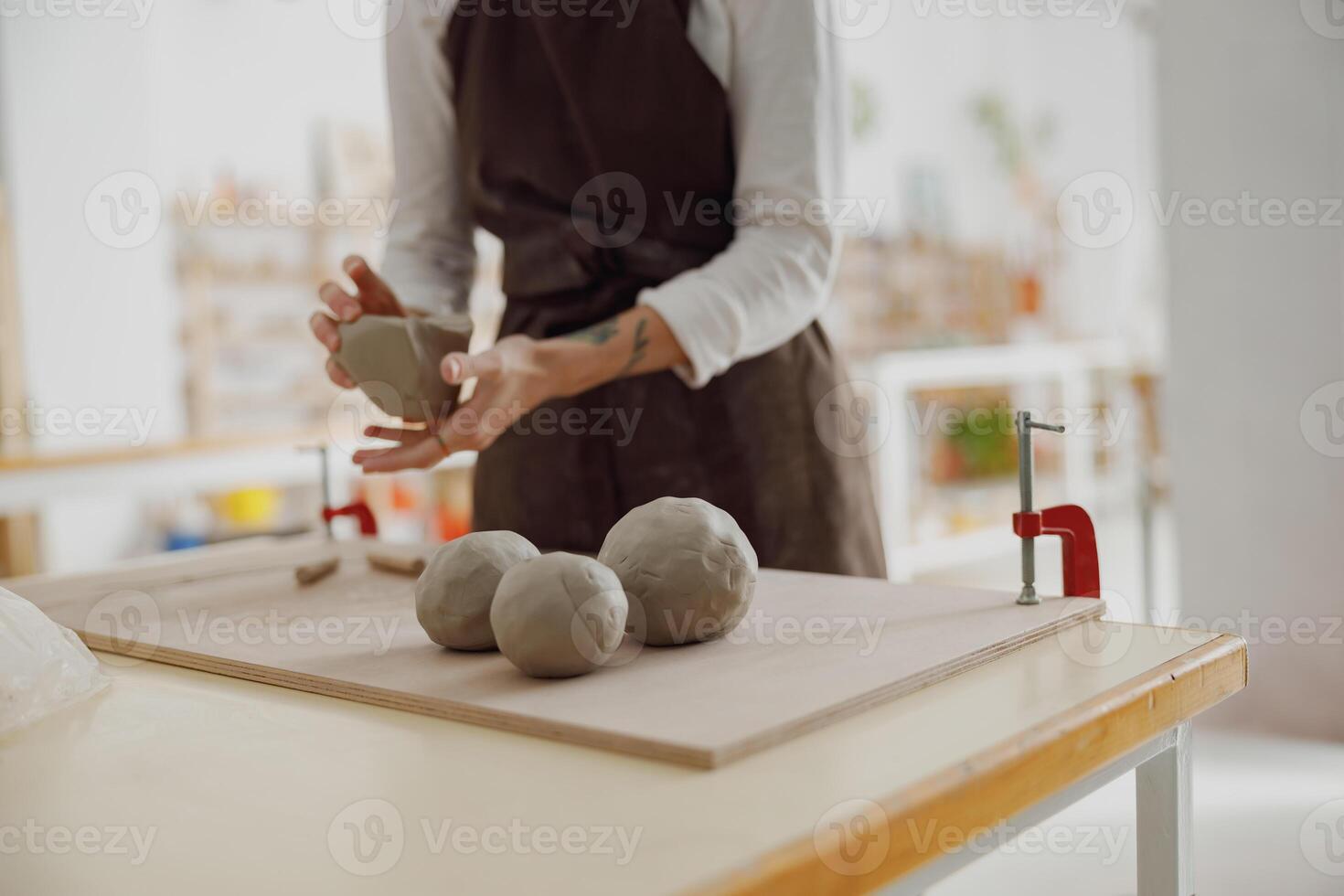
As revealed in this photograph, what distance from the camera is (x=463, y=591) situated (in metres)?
0.74

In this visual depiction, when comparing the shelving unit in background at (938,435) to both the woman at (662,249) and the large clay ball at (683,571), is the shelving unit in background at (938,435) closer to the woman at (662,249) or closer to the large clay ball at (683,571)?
the woman at (662,249)

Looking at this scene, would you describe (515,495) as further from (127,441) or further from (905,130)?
(905,130)

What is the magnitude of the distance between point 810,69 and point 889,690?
76 centimetres

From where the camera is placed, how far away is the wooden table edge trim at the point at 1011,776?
0.46 metres

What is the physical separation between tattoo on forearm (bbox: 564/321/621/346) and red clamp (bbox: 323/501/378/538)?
323 mm

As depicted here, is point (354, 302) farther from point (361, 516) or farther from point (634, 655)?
point (634, 655)

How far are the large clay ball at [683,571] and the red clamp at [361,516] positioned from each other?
0.60 m

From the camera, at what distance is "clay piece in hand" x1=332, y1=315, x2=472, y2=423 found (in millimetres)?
1055

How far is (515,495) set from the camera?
4.44 ft

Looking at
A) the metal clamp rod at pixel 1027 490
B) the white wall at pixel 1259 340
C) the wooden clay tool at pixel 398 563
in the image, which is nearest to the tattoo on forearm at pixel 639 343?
the wooden clay tool at pixel 398 563

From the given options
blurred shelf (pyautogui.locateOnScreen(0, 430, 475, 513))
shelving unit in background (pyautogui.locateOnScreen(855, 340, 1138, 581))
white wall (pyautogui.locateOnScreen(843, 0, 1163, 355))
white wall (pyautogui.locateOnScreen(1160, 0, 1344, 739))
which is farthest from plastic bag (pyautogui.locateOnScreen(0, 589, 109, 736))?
white wall (pyautogui.locateOnScreen(843, 0, 1163, 355))

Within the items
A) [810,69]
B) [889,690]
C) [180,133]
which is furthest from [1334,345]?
[180,133]

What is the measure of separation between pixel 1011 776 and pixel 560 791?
0.69ft

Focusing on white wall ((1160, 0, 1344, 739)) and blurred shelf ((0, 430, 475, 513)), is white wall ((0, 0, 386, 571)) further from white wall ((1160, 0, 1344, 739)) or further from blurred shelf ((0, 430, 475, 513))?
white wall ((1160, 0, 1344, 739))
